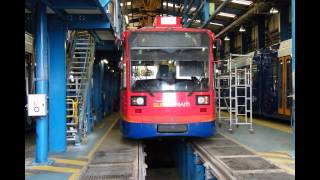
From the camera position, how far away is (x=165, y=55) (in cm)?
880

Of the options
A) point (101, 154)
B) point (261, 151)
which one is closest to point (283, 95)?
point (261, 151)

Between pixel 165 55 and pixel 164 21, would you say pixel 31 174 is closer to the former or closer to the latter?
pixel 165 55

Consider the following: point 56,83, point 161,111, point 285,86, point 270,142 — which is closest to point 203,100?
point 161,111

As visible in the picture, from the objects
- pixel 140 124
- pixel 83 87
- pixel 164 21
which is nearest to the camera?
pixel 140 124

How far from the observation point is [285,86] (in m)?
13.7

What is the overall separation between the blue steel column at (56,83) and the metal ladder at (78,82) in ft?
2.70

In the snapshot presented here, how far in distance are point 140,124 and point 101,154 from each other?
1.11 m

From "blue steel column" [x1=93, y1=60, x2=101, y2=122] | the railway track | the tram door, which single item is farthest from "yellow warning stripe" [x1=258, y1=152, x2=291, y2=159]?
"blue steel column" [x1=93, y1=60, x2=101, y2=122]

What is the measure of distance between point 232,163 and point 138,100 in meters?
2.61

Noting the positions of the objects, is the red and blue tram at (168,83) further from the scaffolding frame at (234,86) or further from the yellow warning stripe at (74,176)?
the scaffolding frame at (234,86)

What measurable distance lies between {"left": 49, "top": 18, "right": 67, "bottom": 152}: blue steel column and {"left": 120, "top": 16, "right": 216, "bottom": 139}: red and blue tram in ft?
5.16

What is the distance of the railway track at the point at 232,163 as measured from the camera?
6414mm

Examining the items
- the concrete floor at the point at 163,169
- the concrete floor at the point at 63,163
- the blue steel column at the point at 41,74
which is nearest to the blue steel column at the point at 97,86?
the concrete floor at the point at 163,169

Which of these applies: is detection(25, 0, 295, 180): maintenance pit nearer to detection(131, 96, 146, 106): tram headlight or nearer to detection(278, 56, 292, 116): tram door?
detection(131, 96, 146, 106): tram headlight
